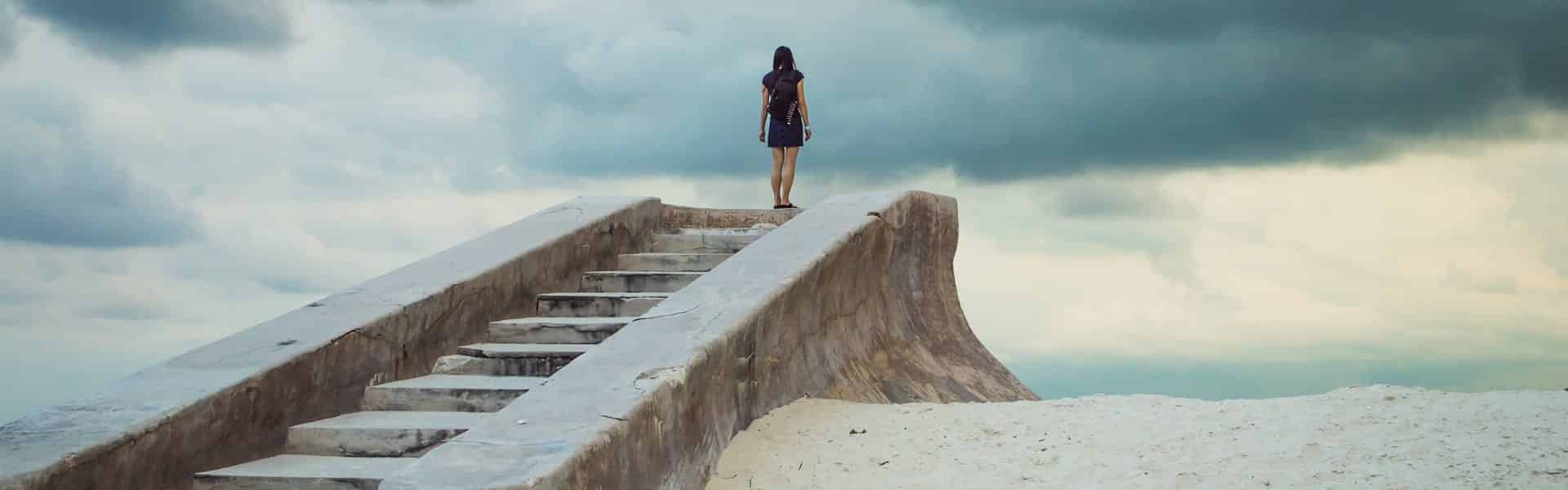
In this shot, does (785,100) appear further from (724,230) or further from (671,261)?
(671,261)

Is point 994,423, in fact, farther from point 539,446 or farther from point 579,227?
point 579,227

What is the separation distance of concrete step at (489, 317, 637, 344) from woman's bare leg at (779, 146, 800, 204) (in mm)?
3571

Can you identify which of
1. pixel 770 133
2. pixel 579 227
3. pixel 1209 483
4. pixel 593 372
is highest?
pixel 770 133

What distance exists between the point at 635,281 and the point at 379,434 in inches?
96.5

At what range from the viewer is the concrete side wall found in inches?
191

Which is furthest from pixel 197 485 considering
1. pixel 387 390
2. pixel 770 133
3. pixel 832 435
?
pixel 770 133

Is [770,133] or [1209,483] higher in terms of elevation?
[770,133]

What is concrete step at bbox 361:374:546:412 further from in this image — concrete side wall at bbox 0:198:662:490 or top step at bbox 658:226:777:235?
top step at bbox 658:226:777:235

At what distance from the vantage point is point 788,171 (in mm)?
10102

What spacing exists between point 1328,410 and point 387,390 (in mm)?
4207

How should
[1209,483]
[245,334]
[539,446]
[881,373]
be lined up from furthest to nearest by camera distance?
[881,373] → [245,334] → [1209,483] → [539,446]

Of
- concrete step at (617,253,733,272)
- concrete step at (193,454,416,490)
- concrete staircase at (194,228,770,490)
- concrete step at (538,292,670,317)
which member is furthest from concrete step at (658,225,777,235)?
concrete step at (193,454,416,490)

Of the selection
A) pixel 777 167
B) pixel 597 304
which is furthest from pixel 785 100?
pixel 597 304

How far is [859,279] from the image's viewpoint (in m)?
7.51
